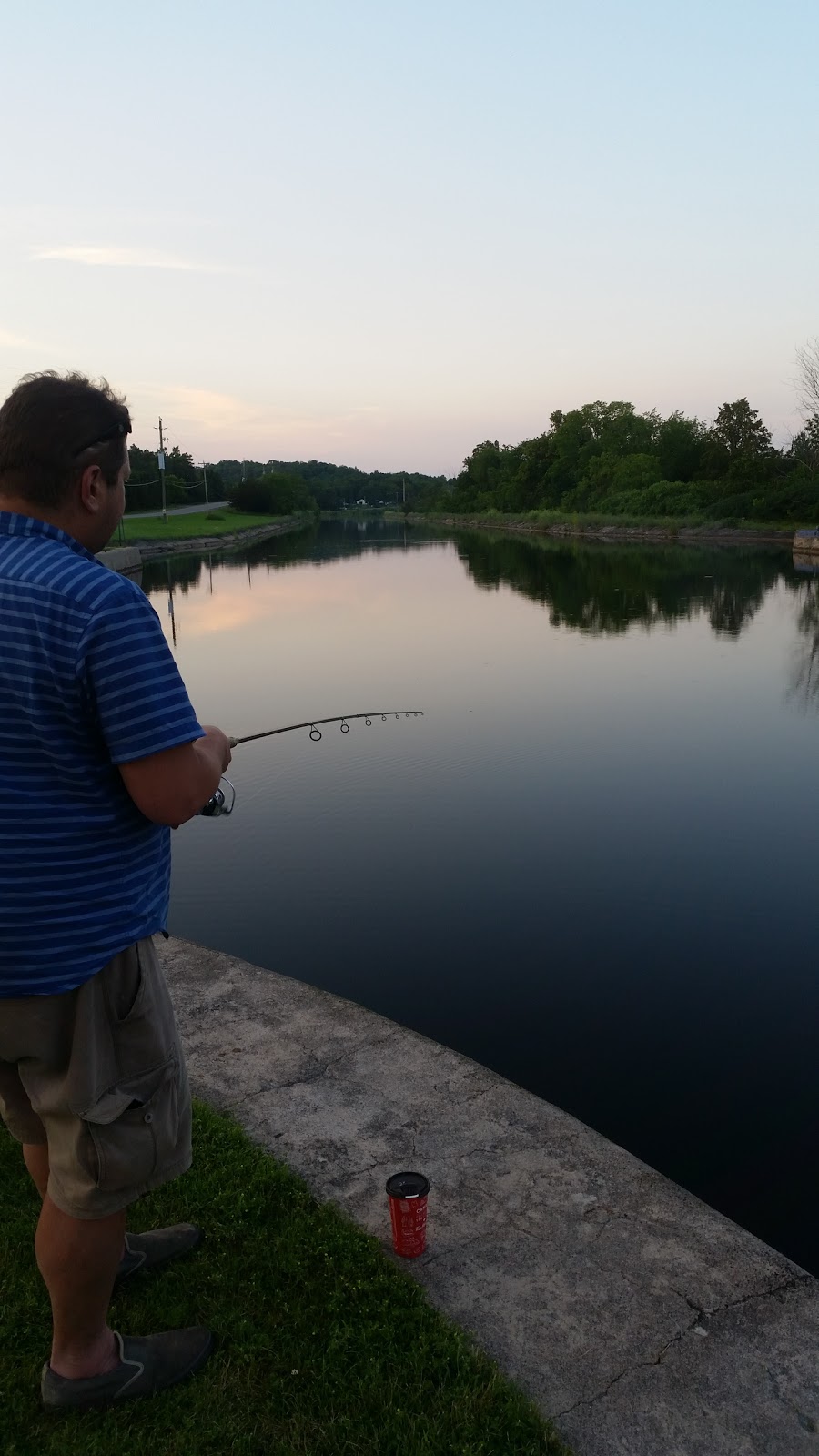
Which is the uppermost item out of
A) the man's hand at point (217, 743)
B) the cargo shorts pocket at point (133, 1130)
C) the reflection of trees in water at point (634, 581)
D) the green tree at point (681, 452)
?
the green tree at point (681, 452)

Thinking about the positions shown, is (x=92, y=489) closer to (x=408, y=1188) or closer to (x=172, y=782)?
(x=172, y=782)

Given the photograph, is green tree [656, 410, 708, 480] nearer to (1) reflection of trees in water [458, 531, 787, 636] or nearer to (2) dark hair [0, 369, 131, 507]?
(1) reflection of trees in water [458, 531, 787, 636]

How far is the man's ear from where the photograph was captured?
6.69ft

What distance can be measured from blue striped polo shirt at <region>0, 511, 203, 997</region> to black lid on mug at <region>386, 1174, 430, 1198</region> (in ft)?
4.44

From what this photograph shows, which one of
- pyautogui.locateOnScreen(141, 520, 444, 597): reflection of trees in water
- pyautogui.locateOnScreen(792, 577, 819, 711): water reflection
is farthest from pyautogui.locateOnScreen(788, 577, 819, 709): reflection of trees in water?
pyautogui.locateOnScreen(141, 520, 444, 597): reflection of trees in water

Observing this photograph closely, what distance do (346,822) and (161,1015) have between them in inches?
259

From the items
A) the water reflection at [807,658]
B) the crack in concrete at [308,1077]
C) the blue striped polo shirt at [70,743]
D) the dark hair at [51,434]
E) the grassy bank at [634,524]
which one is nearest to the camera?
the blue striped polo shirt at [70,743]

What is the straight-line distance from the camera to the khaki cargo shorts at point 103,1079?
2078 millimetres

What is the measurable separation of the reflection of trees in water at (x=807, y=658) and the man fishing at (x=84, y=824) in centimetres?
1297

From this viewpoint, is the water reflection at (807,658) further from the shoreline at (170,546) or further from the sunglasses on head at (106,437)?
the shoreline at (170,546)

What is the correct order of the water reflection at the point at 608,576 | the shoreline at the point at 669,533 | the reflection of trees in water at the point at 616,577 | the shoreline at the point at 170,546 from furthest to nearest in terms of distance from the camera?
1. the shoreline at the point at 669,533
2. the shoreline at the point at 170,546
3. the water reflection at the point at 608,576
4. the reflection of trees in water at the point at 616,577

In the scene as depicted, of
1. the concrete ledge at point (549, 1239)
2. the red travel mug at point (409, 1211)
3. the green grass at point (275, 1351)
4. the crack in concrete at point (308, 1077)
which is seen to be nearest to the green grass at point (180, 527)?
the crack in concrete at point (308, 1077)

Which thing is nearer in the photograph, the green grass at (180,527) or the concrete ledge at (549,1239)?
the concrete ledge at (549,1239)

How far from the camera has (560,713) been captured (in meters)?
13.0
